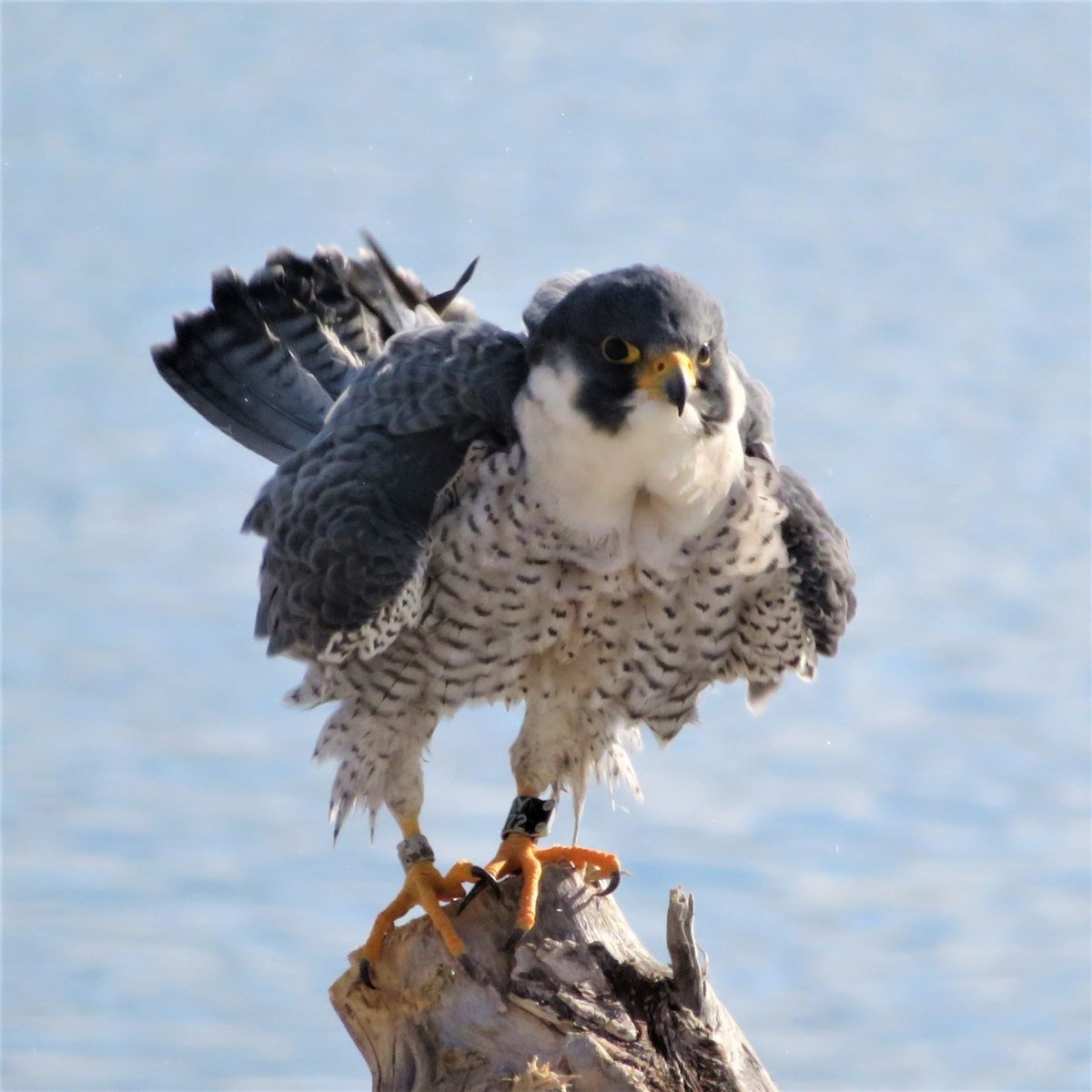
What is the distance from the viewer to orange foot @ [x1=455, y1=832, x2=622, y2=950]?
3719mm

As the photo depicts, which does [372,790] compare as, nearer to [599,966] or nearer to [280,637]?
[280,637]

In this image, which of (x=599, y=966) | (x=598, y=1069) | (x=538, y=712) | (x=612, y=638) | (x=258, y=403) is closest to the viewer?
(x=598, y=1069)

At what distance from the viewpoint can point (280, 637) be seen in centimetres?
389

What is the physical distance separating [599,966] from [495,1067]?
302 mm

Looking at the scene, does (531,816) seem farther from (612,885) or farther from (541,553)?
(541,553)

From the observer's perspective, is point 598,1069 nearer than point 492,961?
Yes

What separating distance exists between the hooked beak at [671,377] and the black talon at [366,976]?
140 cm

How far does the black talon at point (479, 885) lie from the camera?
372cm

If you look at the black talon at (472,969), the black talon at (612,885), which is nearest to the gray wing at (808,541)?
the black talon at (612,885)

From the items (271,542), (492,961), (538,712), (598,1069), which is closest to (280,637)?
(271,542)

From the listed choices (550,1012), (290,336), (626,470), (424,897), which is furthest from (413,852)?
(290,336)

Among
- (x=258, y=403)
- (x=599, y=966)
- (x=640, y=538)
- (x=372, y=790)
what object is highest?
(x=258, y=403)

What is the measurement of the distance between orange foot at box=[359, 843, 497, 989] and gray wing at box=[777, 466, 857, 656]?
977 mm

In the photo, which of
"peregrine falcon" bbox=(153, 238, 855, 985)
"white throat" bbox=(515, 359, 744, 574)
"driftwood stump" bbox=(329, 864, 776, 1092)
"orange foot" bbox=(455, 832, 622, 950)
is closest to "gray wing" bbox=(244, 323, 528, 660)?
"peregrine falcon" bbox=(153, 238, 855, 985)
